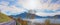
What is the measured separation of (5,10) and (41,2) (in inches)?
14.8

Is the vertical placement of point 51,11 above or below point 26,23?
above

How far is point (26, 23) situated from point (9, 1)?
0.92 ft

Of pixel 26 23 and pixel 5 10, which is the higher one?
pixel 5 10

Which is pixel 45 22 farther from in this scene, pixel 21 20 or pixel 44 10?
pixel 21 20

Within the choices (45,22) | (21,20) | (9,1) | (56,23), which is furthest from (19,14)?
(56,23)

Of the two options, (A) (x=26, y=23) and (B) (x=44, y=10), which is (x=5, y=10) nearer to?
(A) (x=26, y=23)

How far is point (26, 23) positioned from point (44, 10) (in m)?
0.23

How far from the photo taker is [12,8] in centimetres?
118

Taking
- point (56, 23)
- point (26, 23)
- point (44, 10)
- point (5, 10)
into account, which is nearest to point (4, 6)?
point (5, 10)

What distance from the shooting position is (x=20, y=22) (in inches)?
46.4

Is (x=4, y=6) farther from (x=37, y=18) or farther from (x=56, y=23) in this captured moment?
(x=56, y=23)

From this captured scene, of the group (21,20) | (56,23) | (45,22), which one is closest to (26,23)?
(21,20)

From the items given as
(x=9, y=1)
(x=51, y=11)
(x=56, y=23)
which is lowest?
(x=56, y=23)

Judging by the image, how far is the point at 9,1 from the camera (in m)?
1.18
